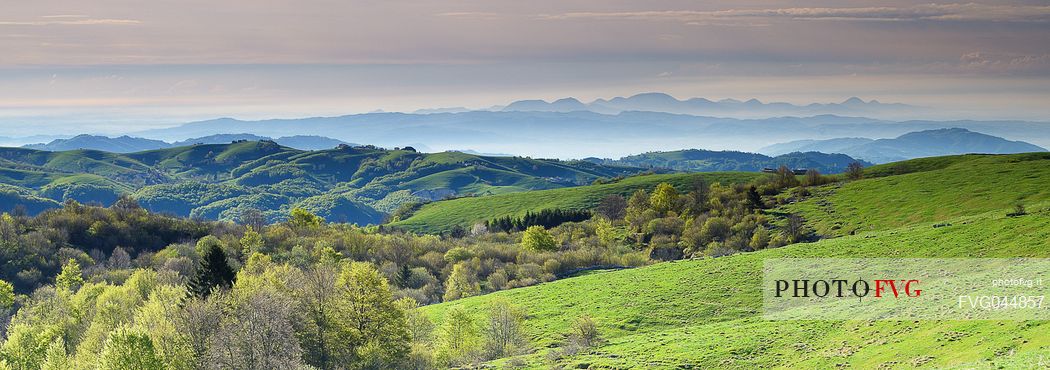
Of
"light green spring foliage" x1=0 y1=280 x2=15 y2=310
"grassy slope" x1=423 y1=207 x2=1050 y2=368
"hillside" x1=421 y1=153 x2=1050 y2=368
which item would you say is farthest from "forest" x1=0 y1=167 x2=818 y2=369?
"hillside" x1=421 y1=153 x2=1050 y2=368

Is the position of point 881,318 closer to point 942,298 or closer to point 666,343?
point 942,298

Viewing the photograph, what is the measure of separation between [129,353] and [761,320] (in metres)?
42.1

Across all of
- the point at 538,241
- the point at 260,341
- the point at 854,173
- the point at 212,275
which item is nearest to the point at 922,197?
the point at 854,173

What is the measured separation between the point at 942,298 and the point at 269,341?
135ft

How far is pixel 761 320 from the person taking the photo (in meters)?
51.8

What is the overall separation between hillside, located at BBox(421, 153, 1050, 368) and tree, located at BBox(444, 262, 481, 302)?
1757cm

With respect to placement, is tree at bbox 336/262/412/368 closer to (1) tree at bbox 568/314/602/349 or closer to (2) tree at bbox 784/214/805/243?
(1) tree at bbox 568/314/602/349

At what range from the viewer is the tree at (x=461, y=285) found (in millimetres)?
97312

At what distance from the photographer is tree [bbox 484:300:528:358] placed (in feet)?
183

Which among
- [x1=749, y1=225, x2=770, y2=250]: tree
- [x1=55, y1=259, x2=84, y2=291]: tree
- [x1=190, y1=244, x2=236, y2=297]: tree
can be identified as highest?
[x1=190, y1=244, x2=236, y2=297]: tree

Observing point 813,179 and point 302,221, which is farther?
point 302,221

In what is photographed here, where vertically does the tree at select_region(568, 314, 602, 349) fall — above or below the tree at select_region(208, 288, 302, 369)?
below

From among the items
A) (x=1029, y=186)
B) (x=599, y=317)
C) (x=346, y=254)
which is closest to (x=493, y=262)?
(x=346, y=254)

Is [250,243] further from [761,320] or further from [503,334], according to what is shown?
[761,320]
